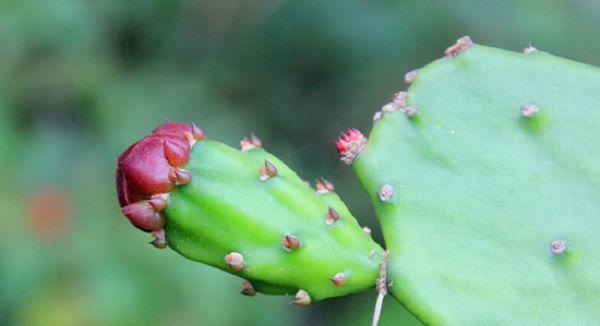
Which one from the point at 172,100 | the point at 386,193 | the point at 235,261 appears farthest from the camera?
the point at 172,100

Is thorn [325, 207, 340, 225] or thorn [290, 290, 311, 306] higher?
thorn [325, 207, 340, 225]

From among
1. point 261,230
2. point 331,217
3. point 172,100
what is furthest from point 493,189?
point 172,100

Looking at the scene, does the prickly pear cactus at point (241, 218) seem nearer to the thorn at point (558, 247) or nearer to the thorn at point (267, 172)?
the thorn at point (267, 172)

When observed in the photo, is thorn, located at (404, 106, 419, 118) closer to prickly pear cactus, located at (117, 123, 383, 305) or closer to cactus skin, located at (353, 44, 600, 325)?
cactus skin, located at (353, 44, 600, 325)

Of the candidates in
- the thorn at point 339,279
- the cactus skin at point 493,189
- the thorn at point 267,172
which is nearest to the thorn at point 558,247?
the cactus skin at point 493,189

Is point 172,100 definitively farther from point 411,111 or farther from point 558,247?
point 558,247

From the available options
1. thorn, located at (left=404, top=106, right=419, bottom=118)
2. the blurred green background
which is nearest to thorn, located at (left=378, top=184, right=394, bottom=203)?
thorn, located at (left=404, top=106, right=419, bottom=118)

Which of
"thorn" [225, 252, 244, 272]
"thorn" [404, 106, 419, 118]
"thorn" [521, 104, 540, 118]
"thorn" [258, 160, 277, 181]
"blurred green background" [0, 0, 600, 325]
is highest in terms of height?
"thorn" [521, 104, 540, 118]

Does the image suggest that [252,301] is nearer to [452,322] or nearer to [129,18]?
[129,18]
